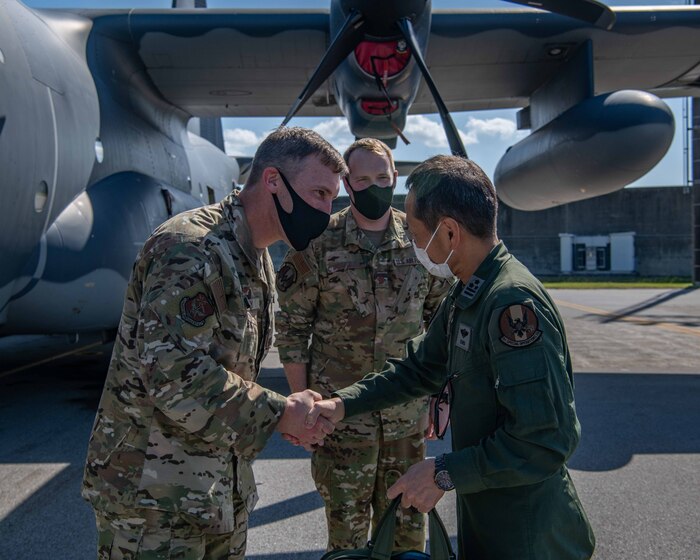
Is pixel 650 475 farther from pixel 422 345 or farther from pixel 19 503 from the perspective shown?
pixel 19 503

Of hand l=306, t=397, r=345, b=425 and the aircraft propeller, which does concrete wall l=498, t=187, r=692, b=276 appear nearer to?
the aircraft propeller

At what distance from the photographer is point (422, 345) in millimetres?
2084

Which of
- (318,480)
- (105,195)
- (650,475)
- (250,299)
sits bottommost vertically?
(650,475)

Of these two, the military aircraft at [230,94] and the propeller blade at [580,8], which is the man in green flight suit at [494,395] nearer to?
the military aircraft at [230,94]

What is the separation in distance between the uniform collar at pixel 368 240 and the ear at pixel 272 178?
0.89m

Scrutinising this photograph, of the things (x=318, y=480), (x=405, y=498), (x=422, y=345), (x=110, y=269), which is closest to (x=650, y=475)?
(x=318, y=480)

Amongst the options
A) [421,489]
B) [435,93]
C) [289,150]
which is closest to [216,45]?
[435,93]

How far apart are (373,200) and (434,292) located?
60cm

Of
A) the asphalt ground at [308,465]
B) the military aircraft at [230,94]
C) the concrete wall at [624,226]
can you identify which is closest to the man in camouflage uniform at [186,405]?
the asphalt ground at [308,465]

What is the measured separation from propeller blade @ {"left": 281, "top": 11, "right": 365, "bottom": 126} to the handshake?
5137mm

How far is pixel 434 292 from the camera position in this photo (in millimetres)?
3039

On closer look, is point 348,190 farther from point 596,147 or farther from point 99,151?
point 596,147

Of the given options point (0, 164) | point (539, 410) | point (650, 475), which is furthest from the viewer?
point (0, 164)

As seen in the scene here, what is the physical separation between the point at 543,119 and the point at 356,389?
319 inches
